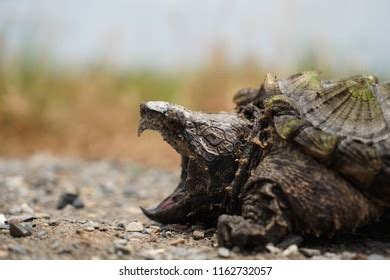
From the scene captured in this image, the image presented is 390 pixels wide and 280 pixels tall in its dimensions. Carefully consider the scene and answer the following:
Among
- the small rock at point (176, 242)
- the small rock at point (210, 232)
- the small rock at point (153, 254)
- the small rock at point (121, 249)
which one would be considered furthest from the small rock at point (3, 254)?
the small rock at point (210, 232)

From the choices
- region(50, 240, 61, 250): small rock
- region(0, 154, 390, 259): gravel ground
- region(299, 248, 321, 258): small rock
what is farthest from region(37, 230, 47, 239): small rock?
region(299, 248, 321, 258): small rock

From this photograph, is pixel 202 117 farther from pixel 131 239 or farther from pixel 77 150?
pixel 77 150

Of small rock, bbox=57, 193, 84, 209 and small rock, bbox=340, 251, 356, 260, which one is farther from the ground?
small rock, bbox=57, 193, 84, 209

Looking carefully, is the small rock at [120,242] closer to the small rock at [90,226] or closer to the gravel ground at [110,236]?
the gravel ground at [110,236]

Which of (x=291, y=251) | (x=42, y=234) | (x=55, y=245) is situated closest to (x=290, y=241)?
(x=291, y=251)

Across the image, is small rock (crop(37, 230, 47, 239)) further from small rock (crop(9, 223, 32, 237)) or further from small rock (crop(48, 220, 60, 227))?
small rock (crop(48, 220, 60, 227))

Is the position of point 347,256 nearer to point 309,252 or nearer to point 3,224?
point 309,252
